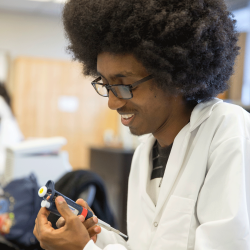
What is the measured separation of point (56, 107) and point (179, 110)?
4.82m

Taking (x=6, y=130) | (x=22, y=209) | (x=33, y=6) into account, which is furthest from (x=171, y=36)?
(x=33, y=6)

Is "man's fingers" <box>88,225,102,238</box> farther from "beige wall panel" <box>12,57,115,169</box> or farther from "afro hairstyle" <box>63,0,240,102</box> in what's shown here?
"beige wall panel" <box>12,57,115,169</box>

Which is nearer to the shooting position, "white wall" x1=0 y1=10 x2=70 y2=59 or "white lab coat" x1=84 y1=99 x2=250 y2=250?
"white lab coat" x1=84 y1=99 x2=250 y2=250

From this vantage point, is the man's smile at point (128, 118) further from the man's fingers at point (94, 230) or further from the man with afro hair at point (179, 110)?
the man's fingers at point (94, 230)

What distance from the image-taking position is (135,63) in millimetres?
847

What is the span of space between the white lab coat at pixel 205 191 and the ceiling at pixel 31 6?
4.86m

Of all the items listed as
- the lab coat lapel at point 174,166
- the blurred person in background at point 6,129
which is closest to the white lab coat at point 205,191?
the lab coat lapel at point 174,166

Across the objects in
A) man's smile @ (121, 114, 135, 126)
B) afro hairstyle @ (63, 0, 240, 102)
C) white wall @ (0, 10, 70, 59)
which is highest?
white wall @ (0, 10, 70, 59)

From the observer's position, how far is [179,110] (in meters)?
0.93

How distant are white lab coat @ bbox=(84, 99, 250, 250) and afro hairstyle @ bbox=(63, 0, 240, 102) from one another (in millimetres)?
104

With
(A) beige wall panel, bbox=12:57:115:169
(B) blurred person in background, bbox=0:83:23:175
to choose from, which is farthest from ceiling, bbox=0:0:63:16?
(B) blurred person in background, bbox=0:83:23:175

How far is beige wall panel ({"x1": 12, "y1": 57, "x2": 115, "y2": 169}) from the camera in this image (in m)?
5.38

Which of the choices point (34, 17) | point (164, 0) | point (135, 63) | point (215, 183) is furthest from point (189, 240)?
point (34, 17)

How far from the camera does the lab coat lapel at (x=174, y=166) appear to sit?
0.86 meters
